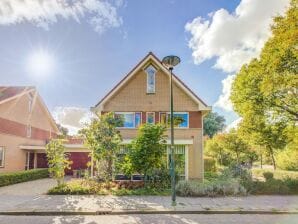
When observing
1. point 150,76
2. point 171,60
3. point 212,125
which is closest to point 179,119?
point 150,76

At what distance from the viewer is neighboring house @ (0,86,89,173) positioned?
21.5 m

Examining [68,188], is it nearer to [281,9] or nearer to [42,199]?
[42,199]

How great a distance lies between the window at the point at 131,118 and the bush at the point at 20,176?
29.9ft

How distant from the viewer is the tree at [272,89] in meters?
15.5

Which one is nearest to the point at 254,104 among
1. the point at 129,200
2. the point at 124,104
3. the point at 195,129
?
the point at 195,129

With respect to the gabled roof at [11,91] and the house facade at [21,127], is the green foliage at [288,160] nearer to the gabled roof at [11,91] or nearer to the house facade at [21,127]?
the house facade at [21,127]

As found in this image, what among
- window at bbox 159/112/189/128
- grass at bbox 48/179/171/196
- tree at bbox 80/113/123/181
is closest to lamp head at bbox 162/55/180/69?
tree at bbox 80/113/123/181

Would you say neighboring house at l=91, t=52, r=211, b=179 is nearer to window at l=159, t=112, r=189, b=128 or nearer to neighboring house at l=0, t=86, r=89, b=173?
window at l=159, t=112, r=189, b=128

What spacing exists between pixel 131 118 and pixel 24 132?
1260 cm

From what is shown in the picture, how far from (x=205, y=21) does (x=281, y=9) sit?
6747 mm

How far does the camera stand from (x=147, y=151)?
15.1m

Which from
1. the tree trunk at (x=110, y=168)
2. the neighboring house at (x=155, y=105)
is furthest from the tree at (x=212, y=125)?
the tree trunk at (x=110, y=168)

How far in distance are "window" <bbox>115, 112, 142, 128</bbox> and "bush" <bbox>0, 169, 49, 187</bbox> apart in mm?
9112

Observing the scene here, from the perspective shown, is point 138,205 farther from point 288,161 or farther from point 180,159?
point 288,161
